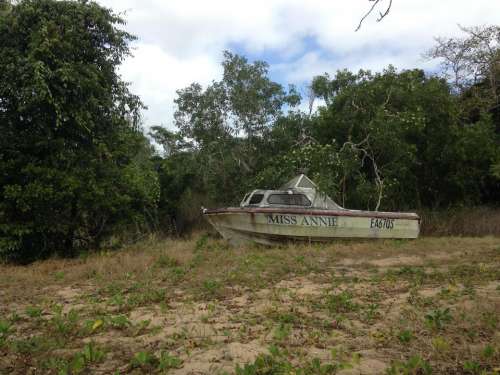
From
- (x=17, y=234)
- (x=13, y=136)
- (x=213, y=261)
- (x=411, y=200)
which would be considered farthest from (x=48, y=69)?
(x=411, y=200)

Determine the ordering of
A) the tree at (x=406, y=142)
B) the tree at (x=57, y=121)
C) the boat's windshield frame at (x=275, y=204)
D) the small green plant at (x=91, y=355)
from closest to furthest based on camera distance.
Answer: the small green plant at (x=91, y=355), the tree at (x=57, y=121), the boat's windshield frame at (x=275, y=204), the tree at (x=406, y=142)

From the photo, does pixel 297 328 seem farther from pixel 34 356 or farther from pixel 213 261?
pixel 213 261

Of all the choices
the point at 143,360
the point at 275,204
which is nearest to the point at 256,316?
the point at 143,360

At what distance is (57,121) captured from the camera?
1028 cm

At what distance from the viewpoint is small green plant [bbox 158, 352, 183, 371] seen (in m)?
3.87

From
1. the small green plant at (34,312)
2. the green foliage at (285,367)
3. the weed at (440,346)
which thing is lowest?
the small green plant at (34,312)

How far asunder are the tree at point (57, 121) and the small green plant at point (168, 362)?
7.70 m

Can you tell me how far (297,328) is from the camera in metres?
4.96

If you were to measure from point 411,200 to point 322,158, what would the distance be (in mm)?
5050

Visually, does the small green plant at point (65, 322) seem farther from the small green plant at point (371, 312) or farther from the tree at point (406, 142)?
the tree at point (406, 142)

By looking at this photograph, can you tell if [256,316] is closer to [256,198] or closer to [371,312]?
[371,312]

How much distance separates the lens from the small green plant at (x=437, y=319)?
4716 millimetres

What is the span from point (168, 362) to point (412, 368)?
2022 mm

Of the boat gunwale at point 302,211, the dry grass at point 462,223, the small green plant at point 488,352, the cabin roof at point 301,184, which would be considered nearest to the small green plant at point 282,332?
the small green plant at point 488,352
